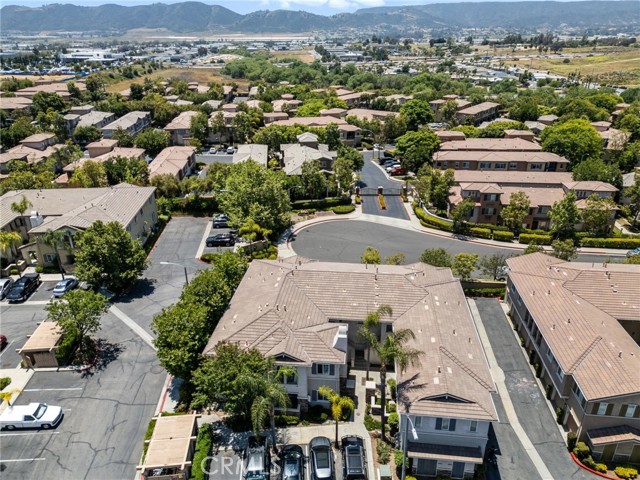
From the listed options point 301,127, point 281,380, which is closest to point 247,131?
point 301,127

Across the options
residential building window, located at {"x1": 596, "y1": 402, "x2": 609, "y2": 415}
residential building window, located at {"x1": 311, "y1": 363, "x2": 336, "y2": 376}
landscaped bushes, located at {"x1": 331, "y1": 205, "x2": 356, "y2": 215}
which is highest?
residential building window, located at {"x1": 596, "y1": 402, "x2": 609, "y2": 415}

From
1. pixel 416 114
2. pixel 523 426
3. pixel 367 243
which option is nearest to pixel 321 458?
pixel 523 426

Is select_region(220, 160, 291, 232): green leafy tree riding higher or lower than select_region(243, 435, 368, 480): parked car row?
higher

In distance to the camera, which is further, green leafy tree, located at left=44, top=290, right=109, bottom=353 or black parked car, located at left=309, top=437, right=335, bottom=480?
green leafy tree, located at left=44, top=290, right=109, bottom=353

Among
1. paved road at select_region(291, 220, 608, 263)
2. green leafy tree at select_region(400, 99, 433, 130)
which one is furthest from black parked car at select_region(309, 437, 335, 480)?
green leafy tree at select_region(400, 99, 433, 130)

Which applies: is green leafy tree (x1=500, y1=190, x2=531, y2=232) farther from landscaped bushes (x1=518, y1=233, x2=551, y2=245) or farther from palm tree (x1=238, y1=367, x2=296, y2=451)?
palm tree (x1=238, y1=367, x2=296, y2=451)

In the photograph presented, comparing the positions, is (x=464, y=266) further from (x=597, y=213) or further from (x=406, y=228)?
(x=597, y=213)

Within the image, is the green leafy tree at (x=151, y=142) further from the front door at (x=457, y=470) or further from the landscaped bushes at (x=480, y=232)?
the front door at (x=457, y=470)
